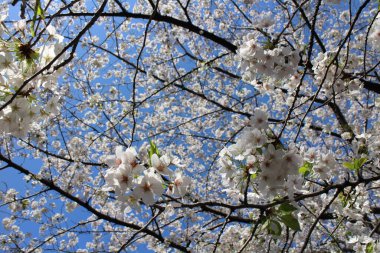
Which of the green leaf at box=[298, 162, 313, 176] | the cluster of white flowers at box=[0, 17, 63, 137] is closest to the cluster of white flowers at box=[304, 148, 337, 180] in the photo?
the green leaf at box=[298, 162, 313, 176]

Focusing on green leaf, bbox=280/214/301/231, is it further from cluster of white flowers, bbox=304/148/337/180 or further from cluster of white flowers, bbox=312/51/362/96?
cluster of white flowers, bbox=312/51/362/96

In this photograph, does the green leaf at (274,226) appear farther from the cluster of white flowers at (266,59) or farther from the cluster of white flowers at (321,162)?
the cluster of white flowers at (266,59)

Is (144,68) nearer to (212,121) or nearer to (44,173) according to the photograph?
→ (212,121)

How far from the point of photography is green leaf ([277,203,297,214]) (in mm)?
1935

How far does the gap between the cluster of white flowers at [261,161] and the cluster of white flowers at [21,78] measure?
1.01 metres

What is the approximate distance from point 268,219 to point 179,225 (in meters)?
5.54

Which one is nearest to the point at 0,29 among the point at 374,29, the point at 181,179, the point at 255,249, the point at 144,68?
the point at 181,179

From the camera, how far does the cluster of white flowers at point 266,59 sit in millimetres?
2580

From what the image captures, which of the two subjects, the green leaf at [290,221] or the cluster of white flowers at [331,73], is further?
the cluster of white flowers at [331,73]

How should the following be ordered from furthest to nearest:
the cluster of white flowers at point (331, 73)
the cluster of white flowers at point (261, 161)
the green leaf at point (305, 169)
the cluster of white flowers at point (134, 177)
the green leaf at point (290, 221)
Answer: the cluster of white flowers at point (331, 73)
the green leaf at point (305, 169)
the green leaf at point (290, 221)
the cluster of white flowers at point (261, 161)
the cluster of white flowers at point (134, 177)

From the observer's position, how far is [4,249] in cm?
583

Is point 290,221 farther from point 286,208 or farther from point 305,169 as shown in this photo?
point 305,169

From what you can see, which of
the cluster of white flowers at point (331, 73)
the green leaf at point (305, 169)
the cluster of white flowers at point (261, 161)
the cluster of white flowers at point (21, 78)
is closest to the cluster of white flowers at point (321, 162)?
the green leaf at point (305, 169)

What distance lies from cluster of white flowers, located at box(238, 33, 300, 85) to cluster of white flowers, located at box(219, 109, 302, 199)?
0.76m
